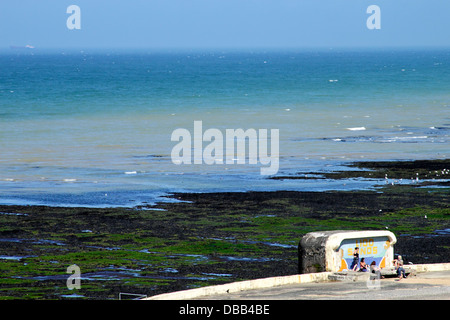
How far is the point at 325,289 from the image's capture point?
804 inches

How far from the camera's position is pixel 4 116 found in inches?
3890

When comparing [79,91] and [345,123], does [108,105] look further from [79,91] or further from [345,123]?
[345,123]

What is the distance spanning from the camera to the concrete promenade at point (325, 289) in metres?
19.2

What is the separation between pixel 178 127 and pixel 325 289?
65380 mm

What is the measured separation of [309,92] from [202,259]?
114 m

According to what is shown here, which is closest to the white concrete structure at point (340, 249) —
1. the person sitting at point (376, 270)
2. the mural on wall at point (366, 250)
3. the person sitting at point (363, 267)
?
the mural on wall at point (366, 250)

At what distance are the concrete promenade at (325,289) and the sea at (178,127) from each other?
2045cm

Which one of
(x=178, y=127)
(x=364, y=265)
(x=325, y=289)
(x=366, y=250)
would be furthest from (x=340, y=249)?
(x=178, y=127)

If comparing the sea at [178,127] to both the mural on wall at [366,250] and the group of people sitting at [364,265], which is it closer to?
the mural on wall at [366,250]

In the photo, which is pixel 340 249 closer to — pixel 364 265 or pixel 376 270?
pixel 364 265

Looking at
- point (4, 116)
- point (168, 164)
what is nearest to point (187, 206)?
point (168, 164)

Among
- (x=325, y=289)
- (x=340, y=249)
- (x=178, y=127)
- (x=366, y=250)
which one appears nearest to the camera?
(x=325, y=289)

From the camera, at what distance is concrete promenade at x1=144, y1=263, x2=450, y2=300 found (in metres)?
19.2

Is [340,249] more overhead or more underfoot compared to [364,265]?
more overhead
